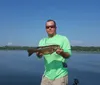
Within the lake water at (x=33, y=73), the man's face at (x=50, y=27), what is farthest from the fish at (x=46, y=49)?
the lake water at (x=33, y=73)

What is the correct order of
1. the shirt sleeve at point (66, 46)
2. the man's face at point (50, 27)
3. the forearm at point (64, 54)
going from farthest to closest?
the man's face at point (50, 27), the shirt sleeve at point (66, 46), the forearm at point (64, 54)

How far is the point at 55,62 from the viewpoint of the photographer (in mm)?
5383

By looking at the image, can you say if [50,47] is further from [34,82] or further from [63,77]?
[34,82]

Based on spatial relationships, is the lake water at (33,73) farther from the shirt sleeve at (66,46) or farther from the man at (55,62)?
the shirt sleeve at (66,46)

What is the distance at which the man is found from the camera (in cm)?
531

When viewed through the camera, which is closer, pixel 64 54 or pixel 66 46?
pixel 64 54

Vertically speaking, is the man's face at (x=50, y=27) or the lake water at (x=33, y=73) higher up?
the man's face at (x=50, y=27)

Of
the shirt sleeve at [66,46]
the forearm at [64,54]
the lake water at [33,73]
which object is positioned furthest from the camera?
the lake water at [33,73]

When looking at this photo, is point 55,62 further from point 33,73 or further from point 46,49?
point 33,73

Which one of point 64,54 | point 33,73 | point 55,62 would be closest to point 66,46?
point 64,54

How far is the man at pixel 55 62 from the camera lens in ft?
17.4

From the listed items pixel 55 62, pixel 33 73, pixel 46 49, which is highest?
pixel 46 49

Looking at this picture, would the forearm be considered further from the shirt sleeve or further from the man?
the shirt sleeve

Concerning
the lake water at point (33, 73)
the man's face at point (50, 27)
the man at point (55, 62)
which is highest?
the man's face at point (50, 27)
